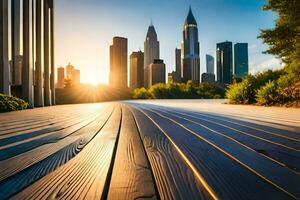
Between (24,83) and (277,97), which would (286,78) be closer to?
(277,97)

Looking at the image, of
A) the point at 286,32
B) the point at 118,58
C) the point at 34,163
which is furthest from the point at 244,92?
the point at 118,58

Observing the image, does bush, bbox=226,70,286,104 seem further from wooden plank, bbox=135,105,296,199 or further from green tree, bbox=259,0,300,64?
wooden plank, bbox=135,105,296,199

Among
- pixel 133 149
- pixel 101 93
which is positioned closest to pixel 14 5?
pixel 133 149

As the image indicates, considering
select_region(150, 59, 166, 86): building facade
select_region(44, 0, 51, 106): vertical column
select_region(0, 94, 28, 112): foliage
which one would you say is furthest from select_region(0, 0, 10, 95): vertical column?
select_region(150, 59, 166, 86): building facade

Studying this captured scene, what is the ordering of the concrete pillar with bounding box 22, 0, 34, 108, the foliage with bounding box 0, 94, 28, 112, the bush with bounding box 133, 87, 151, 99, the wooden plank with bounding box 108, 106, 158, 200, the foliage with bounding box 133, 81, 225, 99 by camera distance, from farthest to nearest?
the bush with bounding box 133, 87, 151, 99
the foliage with bounding box 133, 81, 225, 99
the concrete pillar with bounding box 22, 0, 34, 108
the foliage with bounding box 0, 94, 28, 112
the wooden plank with bounding box 108, 106, 158, 200

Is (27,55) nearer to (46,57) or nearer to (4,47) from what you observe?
(4,47)

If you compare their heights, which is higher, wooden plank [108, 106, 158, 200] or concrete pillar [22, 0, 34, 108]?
concrete pillar [22, 0, 34, 108]

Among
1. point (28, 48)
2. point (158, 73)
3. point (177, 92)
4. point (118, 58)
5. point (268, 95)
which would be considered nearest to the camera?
point (268, 95)
